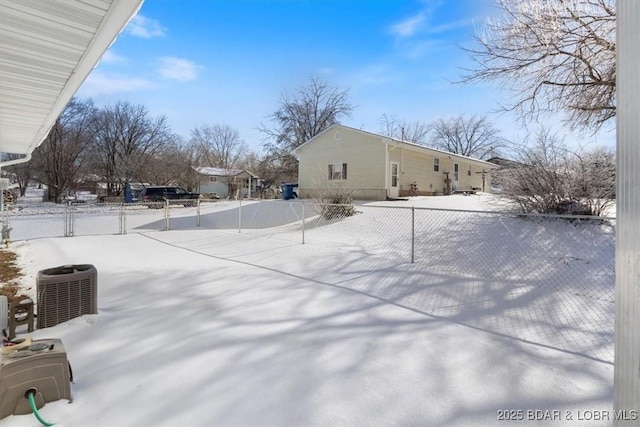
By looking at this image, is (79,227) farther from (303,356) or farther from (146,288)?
(303,356)

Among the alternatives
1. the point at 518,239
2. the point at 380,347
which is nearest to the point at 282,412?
the point at 380,347

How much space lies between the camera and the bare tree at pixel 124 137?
113ft

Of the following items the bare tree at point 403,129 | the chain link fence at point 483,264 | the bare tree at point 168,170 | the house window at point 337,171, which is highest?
the bare tree at point 403,129

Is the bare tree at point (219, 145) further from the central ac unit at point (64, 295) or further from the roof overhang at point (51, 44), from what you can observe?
the central ac unit at point (64, 295)

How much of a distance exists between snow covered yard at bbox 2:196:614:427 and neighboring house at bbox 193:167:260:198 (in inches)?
1304

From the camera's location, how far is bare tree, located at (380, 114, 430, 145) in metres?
44.8

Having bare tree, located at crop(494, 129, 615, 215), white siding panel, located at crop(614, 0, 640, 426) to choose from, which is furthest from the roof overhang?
bare tree, located at crop(494, 129, 615, 215)

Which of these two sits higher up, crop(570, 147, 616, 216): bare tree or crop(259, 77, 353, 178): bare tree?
crop(259, 77, 353, 178): bare tree

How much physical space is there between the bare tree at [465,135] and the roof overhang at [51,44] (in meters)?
48.7

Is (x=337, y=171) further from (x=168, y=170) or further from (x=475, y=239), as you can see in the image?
(x=168, y=170)

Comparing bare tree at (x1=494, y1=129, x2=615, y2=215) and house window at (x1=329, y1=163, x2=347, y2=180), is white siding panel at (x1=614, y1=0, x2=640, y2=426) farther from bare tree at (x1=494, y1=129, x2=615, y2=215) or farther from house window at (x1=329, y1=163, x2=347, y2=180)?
A: house window at (x1=329, y1=163, x2=347, y2=180)

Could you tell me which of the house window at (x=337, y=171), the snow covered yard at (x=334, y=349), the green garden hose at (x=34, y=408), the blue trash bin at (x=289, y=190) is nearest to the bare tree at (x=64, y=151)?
the blue trash bin at (x=289, y=190)

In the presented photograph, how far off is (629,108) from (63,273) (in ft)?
16.1

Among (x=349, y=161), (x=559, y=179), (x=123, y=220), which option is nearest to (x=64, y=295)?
(x=559, y=179)
